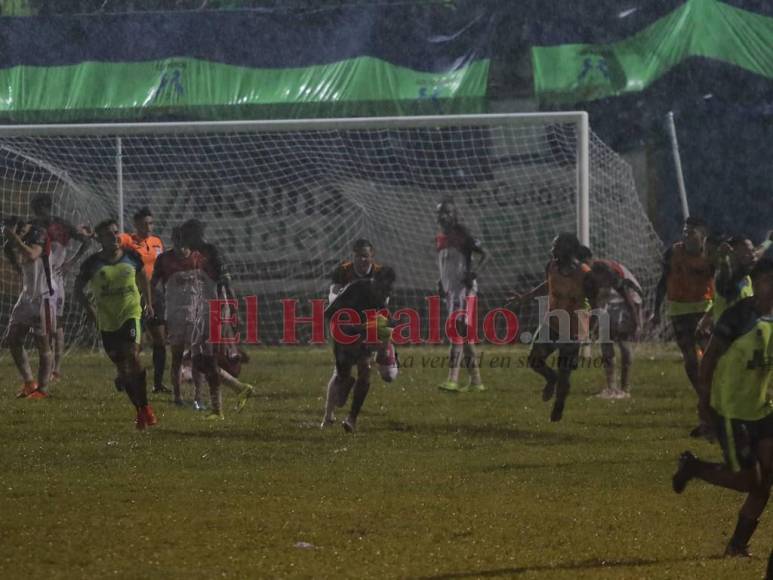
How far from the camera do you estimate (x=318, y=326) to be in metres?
22.6

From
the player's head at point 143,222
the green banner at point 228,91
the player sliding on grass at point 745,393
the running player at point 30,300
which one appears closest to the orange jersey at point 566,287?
the player's head at point 143,222

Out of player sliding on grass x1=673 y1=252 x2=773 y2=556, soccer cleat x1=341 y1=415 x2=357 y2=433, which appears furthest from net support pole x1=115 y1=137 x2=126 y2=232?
player sliding on grass x1=673 y1=252 x2=773 y2=556

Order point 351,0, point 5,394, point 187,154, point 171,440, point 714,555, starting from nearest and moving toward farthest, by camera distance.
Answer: point 714,555
point 171,440
point 5,394
point 187,154
point 351,0

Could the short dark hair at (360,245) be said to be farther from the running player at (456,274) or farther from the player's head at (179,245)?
the running player at (456,274)

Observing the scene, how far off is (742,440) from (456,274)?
968cm

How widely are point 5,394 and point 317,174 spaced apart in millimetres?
6047

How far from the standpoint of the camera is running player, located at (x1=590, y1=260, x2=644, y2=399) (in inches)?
607

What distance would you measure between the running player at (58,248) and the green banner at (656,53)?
8.61m

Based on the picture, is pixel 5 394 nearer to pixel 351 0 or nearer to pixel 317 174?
pixel 317 174

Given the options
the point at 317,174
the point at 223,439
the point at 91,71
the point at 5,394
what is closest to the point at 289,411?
the point at 223,439

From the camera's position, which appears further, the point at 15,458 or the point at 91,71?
the point at 91,71

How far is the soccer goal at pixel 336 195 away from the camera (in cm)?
2002

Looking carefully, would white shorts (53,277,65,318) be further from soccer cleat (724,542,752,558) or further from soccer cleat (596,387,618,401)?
soccer cleat (724,542,752,558)

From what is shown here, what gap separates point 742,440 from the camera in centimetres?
788
